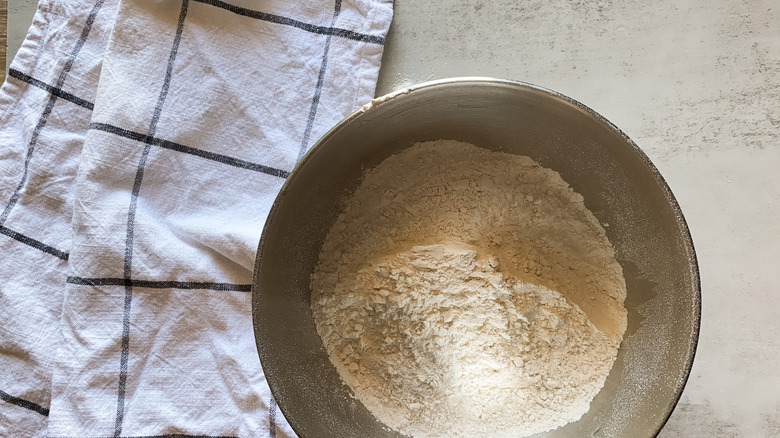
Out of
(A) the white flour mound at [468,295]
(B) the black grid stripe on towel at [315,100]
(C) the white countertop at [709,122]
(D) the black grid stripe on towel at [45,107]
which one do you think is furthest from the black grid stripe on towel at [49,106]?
(C) the white countertop at [709,122]

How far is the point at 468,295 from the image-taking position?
90 centimetres

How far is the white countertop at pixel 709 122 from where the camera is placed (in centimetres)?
96

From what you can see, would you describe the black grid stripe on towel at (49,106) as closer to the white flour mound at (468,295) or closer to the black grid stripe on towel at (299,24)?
the black grid stripe on towel at (299,24)

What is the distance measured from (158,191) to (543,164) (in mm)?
682

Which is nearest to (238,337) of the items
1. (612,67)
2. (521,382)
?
(521,382)

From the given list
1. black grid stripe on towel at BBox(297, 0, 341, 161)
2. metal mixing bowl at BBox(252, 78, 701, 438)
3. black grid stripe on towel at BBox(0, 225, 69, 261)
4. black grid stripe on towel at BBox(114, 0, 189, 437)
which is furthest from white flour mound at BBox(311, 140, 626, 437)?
black grid stripe on towel at BBox(0, 225, 69, 261)

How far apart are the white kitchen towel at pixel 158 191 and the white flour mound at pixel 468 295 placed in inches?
6.8

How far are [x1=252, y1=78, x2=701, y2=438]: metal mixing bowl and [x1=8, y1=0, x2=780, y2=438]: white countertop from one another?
0.15 m

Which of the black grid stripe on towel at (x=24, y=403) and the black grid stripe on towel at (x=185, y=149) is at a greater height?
the black grid stripe on towel at (x=185, y=149)

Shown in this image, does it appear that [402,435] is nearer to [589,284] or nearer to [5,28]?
[589,284]

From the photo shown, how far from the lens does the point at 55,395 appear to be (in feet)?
3.04

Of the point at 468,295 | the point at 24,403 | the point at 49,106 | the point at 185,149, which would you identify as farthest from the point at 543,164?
the point at 24,403

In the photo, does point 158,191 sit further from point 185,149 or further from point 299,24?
point 299,24

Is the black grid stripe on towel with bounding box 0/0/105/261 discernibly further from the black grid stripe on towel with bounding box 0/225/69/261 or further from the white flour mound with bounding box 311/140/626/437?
the white flour mound with bounding box 311/140/626/437
